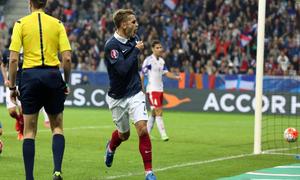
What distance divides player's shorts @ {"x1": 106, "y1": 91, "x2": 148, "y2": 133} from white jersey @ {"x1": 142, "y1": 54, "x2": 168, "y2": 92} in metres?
6.73

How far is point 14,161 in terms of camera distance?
12227 millimetres

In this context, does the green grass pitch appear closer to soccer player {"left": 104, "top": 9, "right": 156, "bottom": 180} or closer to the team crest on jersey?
soccer player {"left": 104, "top": 9, "right": 156, "bottom": 180}

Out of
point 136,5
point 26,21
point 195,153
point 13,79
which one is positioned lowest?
point 195,153

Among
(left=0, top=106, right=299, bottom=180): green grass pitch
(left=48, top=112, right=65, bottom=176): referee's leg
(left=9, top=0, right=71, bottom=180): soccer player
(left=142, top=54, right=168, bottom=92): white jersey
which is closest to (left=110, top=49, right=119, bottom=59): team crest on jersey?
(left=9, top=0, right=71, bottom=180): soccer player

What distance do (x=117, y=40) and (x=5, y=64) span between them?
5.25 m

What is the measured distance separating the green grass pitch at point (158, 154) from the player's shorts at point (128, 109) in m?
0.76

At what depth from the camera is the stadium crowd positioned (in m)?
30.1

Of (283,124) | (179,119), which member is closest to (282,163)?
(283,124)

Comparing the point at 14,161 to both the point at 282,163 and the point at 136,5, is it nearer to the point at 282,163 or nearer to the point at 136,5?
the point at 282,163

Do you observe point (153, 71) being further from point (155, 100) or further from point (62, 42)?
point (62, 42)

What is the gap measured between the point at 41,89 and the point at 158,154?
4.99 m

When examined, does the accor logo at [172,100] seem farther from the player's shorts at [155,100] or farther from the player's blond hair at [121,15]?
the player's blond hair at [121,15]

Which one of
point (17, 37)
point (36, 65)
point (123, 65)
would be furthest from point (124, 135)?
point (17, 37)

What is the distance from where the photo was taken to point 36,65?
9109 millimetres
